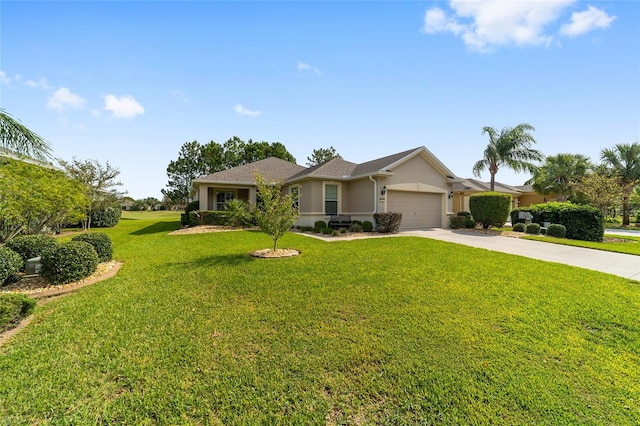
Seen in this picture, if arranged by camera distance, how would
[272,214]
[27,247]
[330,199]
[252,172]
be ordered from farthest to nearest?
[252,172] → [330,199] → [272,214] → [27,247]

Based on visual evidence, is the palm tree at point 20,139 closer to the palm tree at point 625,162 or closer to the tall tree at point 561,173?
the tall tree at point 561,173

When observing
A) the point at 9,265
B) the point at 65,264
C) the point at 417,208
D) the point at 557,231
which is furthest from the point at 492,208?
the point at 9,265

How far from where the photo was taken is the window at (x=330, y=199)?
1644cm

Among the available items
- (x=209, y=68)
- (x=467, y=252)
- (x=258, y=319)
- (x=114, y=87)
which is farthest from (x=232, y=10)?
(x=467, y=252)

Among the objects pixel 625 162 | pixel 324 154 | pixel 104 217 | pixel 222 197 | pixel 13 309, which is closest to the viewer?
pixel 13 309

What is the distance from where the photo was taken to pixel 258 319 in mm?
4324

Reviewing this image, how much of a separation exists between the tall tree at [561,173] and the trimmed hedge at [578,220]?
513 inches

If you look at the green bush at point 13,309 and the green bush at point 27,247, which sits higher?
the green bush at point 27,247

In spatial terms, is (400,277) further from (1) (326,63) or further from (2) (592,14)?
(2) (592,14)

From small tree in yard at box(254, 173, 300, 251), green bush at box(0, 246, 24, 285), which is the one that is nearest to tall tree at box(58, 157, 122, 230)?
green bush at box(0, 246, 24, 285)

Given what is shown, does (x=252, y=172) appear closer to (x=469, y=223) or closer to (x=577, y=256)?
(x=469, y=223)

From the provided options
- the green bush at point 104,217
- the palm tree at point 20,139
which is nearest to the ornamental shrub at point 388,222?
the palm tree at point 20,139

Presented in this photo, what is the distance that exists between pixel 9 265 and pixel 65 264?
3.35 feet

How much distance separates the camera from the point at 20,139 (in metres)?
4.69
